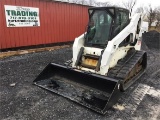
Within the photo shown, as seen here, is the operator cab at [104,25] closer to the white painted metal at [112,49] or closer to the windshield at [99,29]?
the windshield at [99,29]

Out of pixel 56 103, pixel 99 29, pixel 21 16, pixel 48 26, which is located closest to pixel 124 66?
pixel 99 29

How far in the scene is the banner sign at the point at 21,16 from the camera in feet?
28.3

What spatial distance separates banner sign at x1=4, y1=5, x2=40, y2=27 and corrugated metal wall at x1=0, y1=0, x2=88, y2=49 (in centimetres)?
18

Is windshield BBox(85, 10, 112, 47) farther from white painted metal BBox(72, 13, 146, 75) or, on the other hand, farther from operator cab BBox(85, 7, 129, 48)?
white painted metal BBox(72, 13, 146, 75)

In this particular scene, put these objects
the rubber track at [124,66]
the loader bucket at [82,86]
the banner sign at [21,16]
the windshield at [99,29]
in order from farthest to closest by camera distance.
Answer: the banner sign at [21,16] < the windshield at [99,29] < the rubber track at [124,66] < the loader bucket at [82,86]

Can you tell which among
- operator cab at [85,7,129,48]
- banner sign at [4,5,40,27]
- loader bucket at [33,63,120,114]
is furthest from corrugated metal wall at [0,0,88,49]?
operator cab at [85,7,129,48]

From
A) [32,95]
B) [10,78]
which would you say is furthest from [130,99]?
[10,78]

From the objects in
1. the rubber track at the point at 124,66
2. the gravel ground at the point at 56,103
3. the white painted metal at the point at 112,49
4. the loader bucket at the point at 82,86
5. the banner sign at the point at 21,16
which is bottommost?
the gravel ground at the point at 56,103

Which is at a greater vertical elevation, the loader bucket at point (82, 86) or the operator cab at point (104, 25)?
the operator cab at point (104, 25)

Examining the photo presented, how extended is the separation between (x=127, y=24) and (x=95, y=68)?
6.68 ft

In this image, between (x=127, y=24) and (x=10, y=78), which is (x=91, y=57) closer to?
(x=127, y=24)

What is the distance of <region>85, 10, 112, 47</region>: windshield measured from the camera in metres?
5.18

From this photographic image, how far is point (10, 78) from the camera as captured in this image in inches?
231

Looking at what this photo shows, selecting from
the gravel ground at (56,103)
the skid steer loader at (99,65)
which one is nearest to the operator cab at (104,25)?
the skid steer loader at (99,65)
